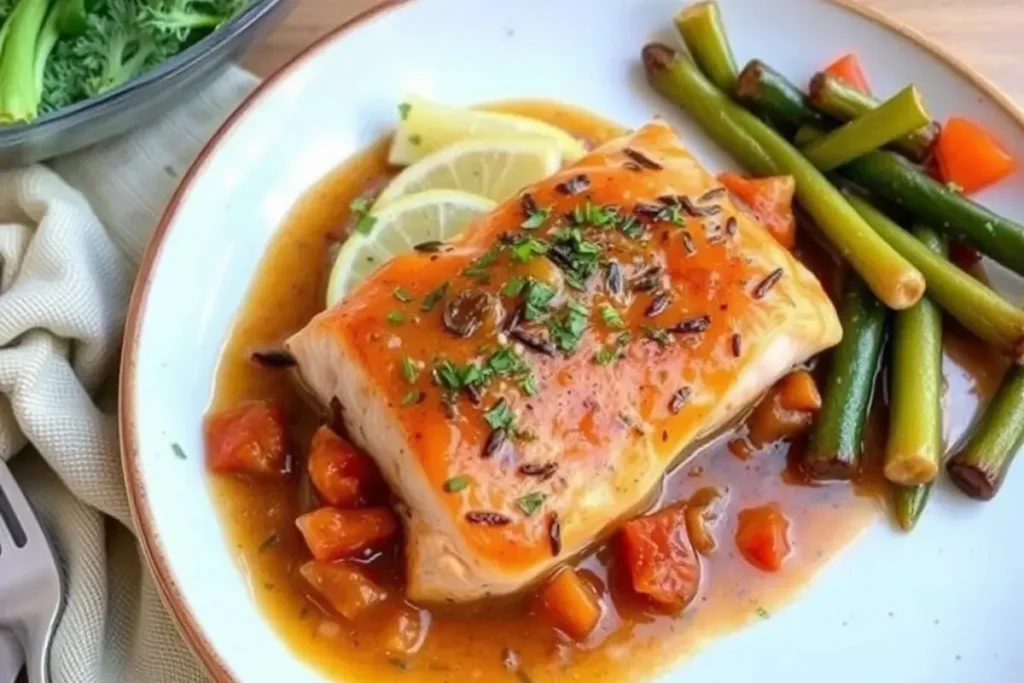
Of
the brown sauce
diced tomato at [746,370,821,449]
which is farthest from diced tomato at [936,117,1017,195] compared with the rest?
diced tomato at [746,370,821,449]

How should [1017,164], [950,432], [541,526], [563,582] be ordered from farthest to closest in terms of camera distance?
[1017,164], [950,432], [563,582], [541,526]

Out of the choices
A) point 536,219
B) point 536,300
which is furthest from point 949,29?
point 536,300

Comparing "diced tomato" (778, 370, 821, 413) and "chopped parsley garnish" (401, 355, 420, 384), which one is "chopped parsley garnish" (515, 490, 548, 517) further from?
"diced tomato" (778, 370, 821, 413)

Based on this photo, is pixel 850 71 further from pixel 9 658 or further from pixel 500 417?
pixel 9 658

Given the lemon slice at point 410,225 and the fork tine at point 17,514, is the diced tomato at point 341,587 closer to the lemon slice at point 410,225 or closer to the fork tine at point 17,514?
the fork tine at point 17,514

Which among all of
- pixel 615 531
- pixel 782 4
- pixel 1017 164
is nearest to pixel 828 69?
pixel 782 4

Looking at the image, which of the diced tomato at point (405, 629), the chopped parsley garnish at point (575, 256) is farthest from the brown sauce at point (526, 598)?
the chopped parsley garnish at point (575, 256)

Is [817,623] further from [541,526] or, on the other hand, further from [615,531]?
[541,526]
